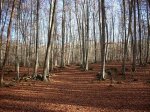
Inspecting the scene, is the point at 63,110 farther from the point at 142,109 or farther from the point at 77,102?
the point at 142,109

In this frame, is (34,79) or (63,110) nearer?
(63,110)

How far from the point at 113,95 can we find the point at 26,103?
444cm

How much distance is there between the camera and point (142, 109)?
9156 mm

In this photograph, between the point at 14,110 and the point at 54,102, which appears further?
the point at 54,102

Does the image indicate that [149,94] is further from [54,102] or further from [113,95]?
[54,102]

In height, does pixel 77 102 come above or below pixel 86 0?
below

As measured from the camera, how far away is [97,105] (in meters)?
10.1

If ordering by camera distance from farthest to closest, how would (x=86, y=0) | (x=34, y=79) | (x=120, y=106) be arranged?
(x=86, y=0) < (x=34, y=79) < (x=120, y=106)

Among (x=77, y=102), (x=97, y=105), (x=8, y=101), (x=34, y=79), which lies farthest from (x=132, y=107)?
(x=34, y=79)

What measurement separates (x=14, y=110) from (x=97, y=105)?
10.8 feet

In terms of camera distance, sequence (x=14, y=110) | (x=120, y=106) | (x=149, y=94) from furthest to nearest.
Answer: (x=149, y=94), (x=120, y=106), (x=14, y=110)

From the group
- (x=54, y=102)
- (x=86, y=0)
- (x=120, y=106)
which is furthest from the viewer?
(x=86, y=0)

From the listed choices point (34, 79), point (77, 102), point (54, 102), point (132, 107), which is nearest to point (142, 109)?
point (132, 107)

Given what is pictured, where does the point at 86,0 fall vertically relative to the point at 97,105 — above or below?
above
